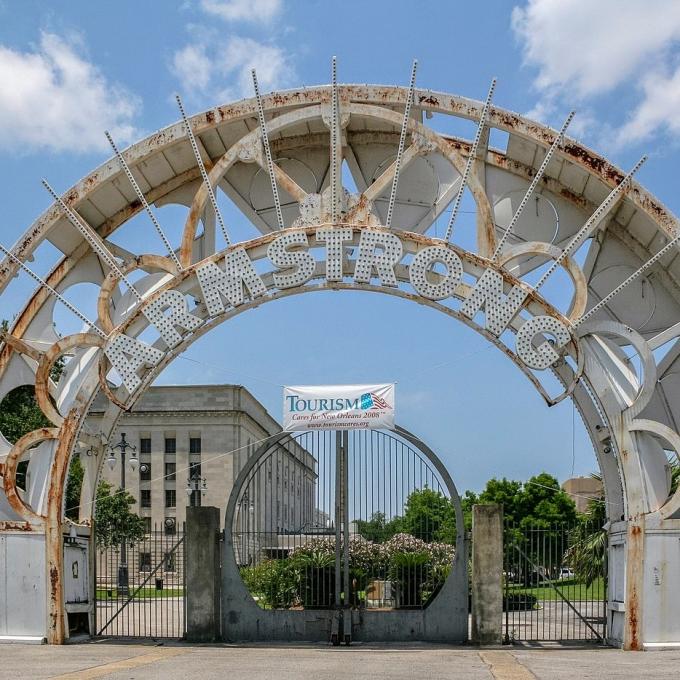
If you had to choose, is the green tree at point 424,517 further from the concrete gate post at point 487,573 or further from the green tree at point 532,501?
the green tree at point 532,501

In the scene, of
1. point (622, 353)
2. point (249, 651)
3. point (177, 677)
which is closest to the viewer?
point (177, 677)

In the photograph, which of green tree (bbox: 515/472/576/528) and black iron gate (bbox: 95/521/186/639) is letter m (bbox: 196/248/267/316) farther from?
green tree (bbox: 515/472/576/528)

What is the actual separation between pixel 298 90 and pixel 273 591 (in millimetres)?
9306

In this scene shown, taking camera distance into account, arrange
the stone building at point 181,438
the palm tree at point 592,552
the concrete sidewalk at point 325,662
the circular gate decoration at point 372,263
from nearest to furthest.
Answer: the concrete sidewalk at point 325,662
the circular gate decoration at point 372,263
the palm tree at point 592,552
the stone building at point 181,438

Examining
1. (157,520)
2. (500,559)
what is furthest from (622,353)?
(157,520)

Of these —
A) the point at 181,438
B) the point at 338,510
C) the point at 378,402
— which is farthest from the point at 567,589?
the point at 181,438

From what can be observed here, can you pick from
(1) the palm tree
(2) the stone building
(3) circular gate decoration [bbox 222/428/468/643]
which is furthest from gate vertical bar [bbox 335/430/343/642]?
(2) the stone building

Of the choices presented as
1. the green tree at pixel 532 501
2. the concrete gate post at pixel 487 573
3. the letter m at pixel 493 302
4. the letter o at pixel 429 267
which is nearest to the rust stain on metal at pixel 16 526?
the concrete gate post at pixel 487 573

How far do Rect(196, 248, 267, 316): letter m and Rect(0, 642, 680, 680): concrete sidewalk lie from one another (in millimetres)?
5746

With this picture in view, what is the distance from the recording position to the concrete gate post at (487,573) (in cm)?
1839

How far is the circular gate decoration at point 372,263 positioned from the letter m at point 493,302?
0.08ft

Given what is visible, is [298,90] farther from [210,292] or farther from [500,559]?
[500,559]

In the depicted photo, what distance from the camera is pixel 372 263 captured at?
1805cm

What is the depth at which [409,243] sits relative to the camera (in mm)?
18219
